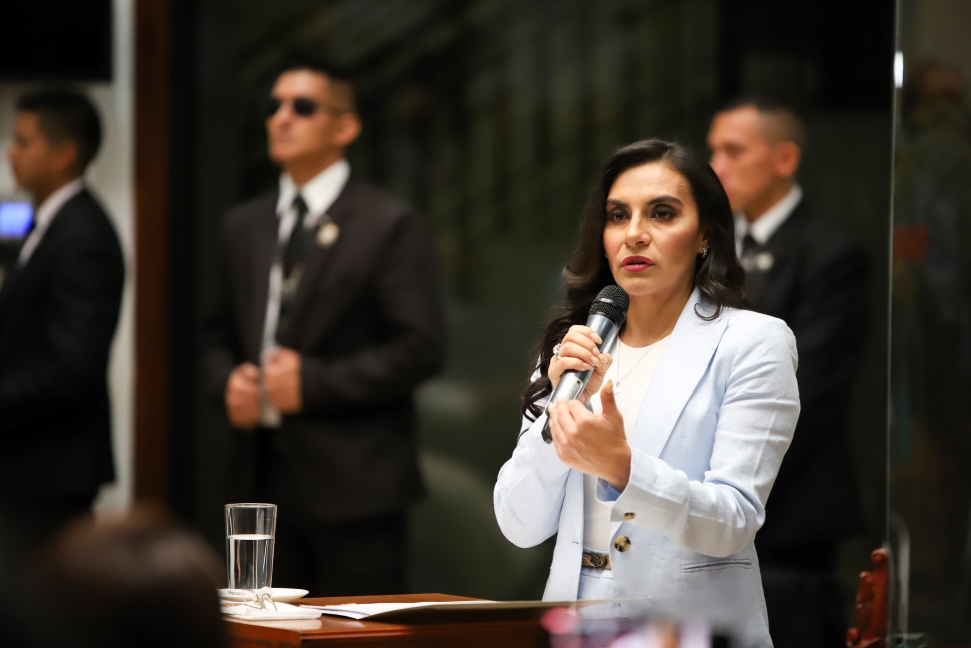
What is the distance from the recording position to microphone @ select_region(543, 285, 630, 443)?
7.00 ft

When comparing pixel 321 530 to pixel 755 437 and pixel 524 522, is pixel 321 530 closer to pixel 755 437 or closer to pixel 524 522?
pixel 524 522

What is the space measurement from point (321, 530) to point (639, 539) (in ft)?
8.28

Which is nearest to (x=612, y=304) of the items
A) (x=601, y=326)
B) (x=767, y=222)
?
(x=601, y=326)

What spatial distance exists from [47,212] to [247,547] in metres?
3.33

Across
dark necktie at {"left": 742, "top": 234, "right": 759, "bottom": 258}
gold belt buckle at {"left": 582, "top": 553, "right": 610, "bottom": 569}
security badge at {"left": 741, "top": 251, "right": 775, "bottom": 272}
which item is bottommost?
gold belt buckle at {"left": 582, "top": 553, "right": 610, "bottom": 569}

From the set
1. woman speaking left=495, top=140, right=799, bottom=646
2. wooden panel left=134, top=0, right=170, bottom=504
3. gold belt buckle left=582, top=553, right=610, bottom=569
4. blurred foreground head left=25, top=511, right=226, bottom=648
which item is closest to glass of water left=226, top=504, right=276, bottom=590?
woman speaking left=495, top=140, right=799, bottom=646

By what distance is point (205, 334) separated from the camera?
506cm

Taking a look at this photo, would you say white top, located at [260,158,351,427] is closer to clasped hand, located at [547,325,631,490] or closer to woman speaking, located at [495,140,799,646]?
woman speaking, located at [495,140,799,646]

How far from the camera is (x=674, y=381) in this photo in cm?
229

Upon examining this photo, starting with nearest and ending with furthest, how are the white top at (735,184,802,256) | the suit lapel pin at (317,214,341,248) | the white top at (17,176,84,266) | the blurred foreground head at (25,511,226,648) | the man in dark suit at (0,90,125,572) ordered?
the blurred foreground head at (25,511,226,648), the white top at (735,184,802,256), the suit lapel pin at (317,214,341,248), the man in dark suit at (0,90,125,572), the white top at (17,176,84,266)

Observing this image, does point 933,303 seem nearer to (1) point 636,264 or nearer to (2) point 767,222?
(1) point 636,264

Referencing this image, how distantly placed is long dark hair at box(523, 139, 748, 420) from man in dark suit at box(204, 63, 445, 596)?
83.1 inches

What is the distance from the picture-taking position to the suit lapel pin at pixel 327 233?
15.4ft

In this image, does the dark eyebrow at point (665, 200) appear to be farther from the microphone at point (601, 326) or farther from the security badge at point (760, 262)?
the security badge at point (760, 262)
